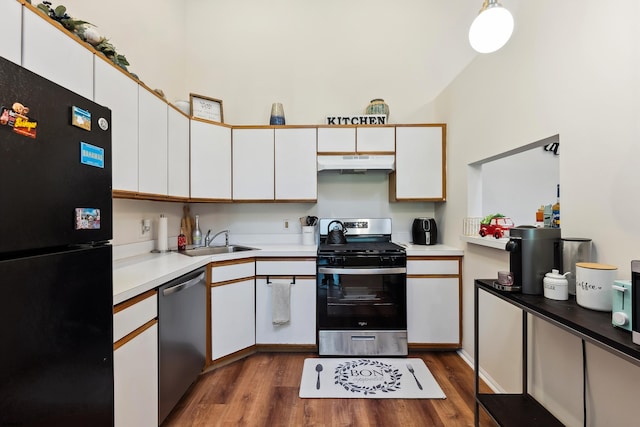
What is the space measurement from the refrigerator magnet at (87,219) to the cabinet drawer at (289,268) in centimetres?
166

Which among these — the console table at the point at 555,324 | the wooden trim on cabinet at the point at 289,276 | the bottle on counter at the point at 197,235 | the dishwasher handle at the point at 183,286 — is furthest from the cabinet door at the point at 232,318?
the console table at the point at 555,324

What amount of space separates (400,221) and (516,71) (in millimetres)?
1728

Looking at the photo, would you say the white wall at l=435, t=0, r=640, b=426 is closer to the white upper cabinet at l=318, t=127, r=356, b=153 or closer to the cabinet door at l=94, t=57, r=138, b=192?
the white upper cabinet at l=318, t=127, r=356, b=153

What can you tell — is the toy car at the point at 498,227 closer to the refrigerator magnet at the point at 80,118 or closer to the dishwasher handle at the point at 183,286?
the dishwasher handle at the point at 183,286

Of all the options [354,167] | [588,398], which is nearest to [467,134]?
[354,167]

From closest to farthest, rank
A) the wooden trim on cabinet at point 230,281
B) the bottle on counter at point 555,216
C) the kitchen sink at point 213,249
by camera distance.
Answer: the bottle on counter at point 555,216
the wooden trim on cabinet at point 230,281
the kitchen sink at point 213,249

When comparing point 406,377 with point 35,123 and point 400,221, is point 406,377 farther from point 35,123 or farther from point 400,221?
point 35,123

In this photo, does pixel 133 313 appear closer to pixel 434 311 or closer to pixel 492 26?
pixel 492 26

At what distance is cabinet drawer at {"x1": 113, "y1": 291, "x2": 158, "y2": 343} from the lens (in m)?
1.21

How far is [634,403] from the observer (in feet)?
3.47

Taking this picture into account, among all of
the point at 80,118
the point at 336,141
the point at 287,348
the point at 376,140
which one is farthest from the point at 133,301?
the point at 376,140

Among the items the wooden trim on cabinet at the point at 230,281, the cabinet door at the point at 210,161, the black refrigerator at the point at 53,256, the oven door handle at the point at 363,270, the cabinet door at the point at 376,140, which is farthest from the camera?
the cabinet door at the point at 376,140

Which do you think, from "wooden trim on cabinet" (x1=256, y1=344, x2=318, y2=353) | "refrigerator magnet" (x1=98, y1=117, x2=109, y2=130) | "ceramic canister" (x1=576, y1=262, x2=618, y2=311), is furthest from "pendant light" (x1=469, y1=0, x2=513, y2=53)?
"wooden trim on cabinet" (x1=256, y1=344, x2=318, y2=353)

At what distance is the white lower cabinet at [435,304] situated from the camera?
8.28 ft
